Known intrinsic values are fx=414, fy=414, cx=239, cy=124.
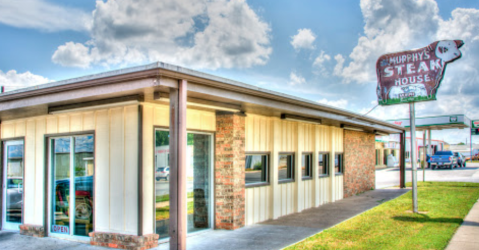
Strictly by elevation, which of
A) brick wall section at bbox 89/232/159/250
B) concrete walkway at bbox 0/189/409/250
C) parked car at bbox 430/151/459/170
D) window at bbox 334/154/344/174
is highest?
window at bbox 334/154/344/174

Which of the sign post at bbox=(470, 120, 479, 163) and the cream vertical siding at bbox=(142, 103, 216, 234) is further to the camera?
the sign post at bbox=(470, 120, 479, 163)

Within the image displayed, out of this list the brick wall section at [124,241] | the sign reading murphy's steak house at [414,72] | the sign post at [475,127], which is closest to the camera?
the brick wall section at [124,241]

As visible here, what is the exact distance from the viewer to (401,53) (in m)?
12.6

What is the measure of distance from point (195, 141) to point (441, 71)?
7419 millimetres

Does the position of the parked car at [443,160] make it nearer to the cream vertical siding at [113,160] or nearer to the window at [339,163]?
the window at [339,163]

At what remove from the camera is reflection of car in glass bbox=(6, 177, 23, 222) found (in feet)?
35.8

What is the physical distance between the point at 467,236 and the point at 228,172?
17.8 feet

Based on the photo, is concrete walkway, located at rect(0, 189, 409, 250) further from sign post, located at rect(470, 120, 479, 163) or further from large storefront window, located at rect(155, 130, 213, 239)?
sign post, located at rect(470, 120, 479, 163)

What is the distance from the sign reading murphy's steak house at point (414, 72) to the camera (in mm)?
11750

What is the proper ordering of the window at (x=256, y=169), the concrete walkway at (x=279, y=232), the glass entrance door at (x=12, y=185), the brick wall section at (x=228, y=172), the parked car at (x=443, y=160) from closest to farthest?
the concrete walkway at (x=279, y=232) < the brick wall section at (x=228, y=172) < the glass entrance door at (x=12, y=185) < the window at (x=256, y=169) < the parked car at (x=443, y=160)

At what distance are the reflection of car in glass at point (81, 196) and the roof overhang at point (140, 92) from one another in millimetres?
1689

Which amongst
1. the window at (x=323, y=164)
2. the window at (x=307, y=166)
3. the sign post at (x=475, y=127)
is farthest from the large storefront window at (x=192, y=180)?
the sign post at (x=475, y=127)

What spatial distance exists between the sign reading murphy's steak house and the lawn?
3.42 m

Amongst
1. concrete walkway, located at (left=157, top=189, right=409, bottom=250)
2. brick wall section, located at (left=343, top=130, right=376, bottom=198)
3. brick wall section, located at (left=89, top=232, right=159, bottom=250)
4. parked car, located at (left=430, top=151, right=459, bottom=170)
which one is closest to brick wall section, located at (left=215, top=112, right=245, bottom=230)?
concrete walkway, located at (left=157, top=189, right=409, bottom=250)
